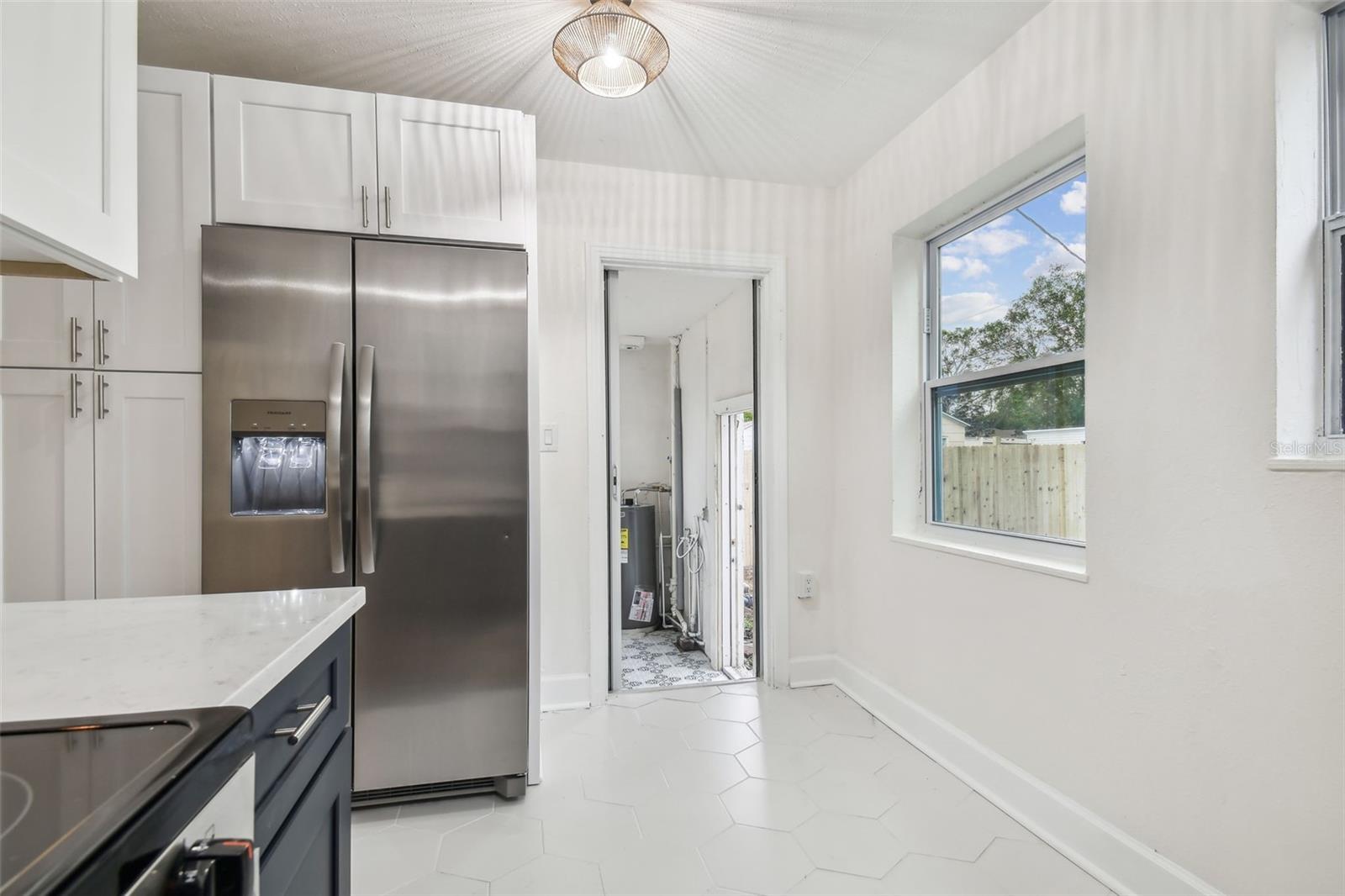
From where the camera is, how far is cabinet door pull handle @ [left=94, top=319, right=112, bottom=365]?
1.71 m

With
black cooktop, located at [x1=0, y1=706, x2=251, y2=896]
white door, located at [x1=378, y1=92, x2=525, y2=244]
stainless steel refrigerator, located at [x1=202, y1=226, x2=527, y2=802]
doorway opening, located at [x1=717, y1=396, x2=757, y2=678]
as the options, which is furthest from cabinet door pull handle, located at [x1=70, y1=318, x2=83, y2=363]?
doorway opening, located at [x1=717, y1=396, x2=757, y2=678]

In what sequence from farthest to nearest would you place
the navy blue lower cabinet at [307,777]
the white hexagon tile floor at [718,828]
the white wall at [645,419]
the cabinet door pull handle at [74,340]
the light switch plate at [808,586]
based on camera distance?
the white wall at [645,419] → the light switch plate at [808,586] → the cabinet door pull handle at [74,340] → the white hexagon tile floor at [718,828] → the navy blue lower cabinet at [307,777]

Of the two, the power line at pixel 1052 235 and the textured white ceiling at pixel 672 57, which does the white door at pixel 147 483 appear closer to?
the textured white ceiling at pixel 672 57

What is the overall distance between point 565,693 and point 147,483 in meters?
1.66

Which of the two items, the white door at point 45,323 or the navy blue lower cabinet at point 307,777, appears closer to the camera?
the navy blue lower cabinet at point 307,777

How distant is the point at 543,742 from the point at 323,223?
193 centimetres

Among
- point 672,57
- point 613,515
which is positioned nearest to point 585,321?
point 613,515

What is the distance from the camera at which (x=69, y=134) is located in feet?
2.91

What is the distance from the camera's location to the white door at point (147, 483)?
1.71 meters

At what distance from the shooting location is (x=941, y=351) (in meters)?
2.46

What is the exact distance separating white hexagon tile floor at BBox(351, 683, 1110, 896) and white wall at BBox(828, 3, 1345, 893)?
11.4 inches

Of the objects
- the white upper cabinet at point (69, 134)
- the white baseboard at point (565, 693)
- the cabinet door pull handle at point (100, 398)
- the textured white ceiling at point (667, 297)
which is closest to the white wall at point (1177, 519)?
the white baseboard at point (565, 693)

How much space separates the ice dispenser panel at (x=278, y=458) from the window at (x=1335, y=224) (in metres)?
2.40

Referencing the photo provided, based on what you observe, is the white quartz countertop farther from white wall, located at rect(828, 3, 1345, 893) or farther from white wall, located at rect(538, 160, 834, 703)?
white wall, located at rect(828, 3, 1345, 893)
